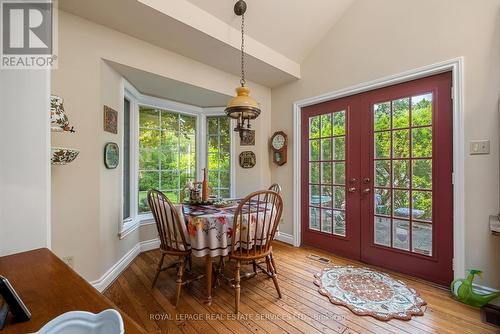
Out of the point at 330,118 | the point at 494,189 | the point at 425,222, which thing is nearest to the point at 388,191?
the point at 425,222

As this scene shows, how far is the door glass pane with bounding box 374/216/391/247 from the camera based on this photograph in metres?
2.43

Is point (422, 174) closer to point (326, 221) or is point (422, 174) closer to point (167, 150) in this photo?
point (326, 221)

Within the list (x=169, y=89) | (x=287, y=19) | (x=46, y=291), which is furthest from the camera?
(x=169, y=89)

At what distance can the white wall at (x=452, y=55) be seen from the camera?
5.92 feet

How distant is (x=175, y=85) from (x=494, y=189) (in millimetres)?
3177

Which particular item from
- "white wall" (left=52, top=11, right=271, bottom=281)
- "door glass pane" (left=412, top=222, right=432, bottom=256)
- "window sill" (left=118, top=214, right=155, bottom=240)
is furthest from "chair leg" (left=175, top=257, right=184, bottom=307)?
"door glass pane" (left=412, top=222, right=432, bottom=256)

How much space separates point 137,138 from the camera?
9.55ft

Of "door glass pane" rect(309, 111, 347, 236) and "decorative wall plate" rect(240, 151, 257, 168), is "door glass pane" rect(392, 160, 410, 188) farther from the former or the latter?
"decorative wall plate" rect(240, 151, 257, 168)

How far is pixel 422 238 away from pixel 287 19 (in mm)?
2767

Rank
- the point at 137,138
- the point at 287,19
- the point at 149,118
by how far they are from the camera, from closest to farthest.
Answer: the point at 287,19 < the point at 137,138 < the point at 149,118

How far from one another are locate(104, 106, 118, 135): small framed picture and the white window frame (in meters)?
0.46

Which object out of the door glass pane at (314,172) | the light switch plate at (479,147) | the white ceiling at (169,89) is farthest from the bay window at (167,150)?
the light switch plate at (479,147)

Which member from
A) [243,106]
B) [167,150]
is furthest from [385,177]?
[167,150]

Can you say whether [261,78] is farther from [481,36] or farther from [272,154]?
[481,36]
